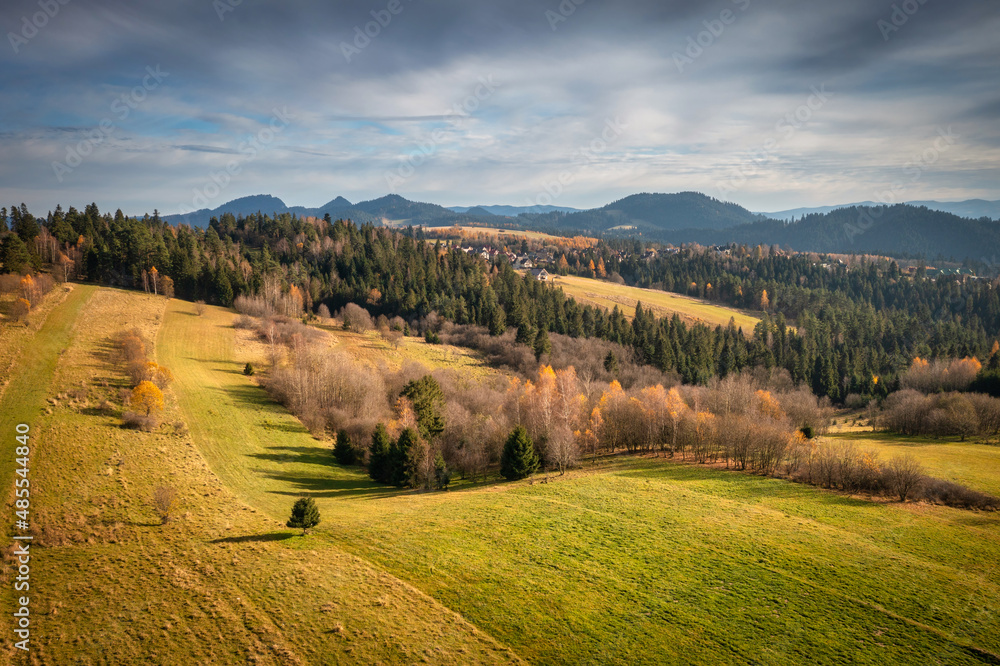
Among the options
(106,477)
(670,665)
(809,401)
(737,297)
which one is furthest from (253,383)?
(737,297)

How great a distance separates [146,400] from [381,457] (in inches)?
907

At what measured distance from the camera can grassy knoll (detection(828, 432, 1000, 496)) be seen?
135 feet

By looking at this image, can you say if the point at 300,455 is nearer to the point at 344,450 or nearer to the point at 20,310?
the point at 344,450

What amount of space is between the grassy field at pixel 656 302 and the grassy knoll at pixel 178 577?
12541 centimetres

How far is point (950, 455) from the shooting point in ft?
166

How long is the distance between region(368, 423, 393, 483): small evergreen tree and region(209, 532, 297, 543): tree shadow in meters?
17.2

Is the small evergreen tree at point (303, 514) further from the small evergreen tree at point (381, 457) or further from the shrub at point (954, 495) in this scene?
the shrub at point (954, 495)

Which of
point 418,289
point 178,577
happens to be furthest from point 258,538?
point 418,289

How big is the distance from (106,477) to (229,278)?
2915 inches

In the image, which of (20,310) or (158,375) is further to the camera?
(20,310)

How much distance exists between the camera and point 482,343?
3967 inches

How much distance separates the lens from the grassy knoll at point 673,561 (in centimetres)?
2148

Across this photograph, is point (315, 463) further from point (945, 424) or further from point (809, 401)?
point (945, 424)

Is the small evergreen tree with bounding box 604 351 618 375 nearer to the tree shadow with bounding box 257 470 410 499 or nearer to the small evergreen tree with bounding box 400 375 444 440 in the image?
the small evergreen tree with bounding box 400 375 444 440
